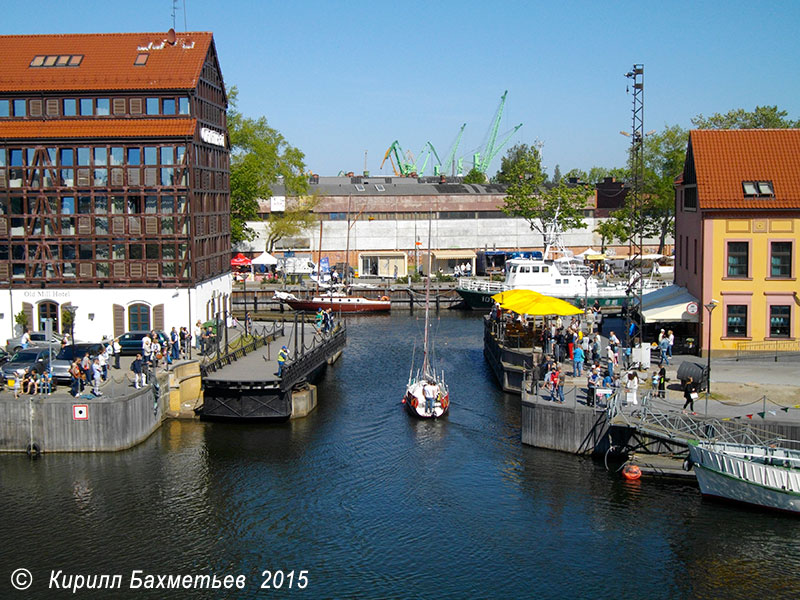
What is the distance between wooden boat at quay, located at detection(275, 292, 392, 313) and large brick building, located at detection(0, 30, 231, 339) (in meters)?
28.0

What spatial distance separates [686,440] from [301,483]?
13371 mm

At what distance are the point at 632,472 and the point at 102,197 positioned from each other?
100 ft

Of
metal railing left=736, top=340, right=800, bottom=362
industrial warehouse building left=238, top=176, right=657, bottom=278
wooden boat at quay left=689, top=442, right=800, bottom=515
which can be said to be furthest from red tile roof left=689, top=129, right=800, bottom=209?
industrial warehouse building left=238, top=176, right=657, bottom=278

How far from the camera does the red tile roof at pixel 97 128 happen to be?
48.2 metres

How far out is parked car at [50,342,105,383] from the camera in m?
39.4

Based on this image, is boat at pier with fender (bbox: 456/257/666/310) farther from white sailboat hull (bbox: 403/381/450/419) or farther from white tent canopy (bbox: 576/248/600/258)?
white sailboat hull (bbox: 403/381/450/419)

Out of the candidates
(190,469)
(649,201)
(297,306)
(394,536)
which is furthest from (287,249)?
(394,536)

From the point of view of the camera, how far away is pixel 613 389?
116ft

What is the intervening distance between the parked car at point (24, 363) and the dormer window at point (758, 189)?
32.8m

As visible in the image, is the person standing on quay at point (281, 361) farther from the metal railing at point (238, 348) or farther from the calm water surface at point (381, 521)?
the metal railing at point (238, 348)

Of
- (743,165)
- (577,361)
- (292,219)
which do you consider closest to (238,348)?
(577,361)

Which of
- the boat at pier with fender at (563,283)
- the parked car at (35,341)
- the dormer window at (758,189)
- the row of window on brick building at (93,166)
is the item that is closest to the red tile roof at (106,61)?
the row of window on brick building at (93,166)

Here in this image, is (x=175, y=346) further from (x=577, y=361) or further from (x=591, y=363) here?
(x=591, y=363)

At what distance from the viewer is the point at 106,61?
5062 centimetres
